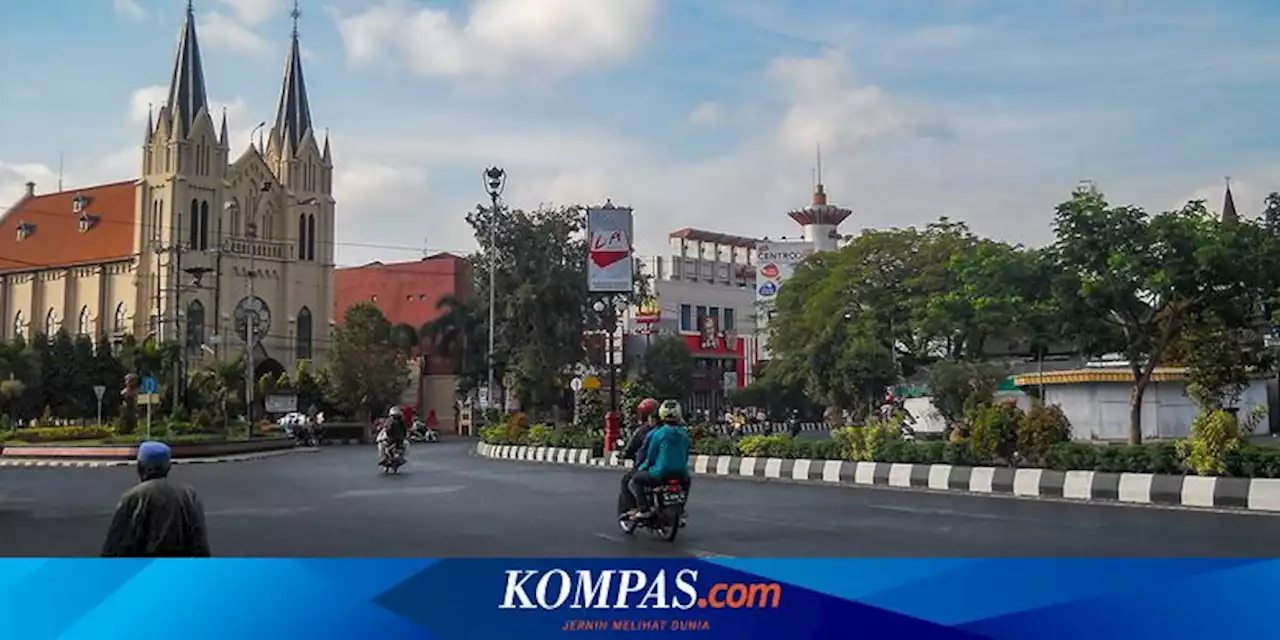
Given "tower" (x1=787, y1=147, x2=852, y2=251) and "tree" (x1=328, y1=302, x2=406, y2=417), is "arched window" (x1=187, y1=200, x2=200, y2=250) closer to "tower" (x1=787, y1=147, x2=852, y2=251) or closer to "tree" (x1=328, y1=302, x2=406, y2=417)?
"tree" (x1=328, y1=302, x2=406, y2=417)

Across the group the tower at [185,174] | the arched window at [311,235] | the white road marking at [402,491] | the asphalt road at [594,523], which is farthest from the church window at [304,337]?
the white road marking at [402,491]

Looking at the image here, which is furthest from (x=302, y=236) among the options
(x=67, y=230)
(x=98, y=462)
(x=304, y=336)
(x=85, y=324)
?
(x=67, y=230)

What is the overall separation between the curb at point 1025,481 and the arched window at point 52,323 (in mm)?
35860

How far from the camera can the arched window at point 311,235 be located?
28808 mm

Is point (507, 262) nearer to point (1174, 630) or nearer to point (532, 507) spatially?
point (532, 507)

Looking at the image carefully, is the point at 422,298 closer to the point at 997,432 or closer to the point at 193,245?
the point at 193,245

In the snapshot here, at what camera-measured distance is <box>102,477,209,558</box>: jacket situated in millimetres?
5379

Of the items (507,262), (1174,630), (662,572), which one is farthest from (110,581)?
(507,262)

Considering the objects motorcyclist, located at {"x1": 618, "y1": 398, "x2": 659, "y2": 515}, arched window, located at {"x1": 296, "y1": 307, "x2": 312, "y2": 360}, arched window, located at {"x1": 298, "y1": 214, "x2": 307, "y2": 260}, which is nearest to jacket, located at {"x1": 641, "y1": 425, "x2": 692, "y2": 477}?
motorcyclist, located at {"x1": 618, "y1": 398, "x2": 659, "y2": 515}

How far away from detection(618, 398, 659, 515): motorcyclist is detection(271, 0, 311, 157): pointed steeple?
377 centimetres

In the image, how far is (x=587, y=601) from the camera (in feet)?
16.9

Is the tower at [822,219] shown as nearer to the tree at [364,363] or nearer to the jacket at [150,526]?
the tree at [364,363]

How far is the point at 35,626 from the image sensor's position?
5125 millimetres

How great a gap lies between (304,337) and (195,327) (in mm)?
24793
